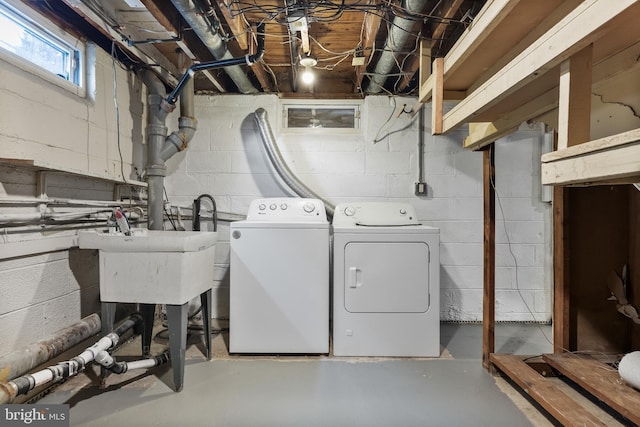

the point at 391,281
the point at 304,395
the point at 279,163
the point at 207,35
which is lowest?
the point at 304,395

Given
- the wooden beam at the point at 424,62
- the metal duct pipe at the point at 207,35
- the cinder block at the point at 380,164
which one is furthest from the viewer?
the cinder block at the point at 380,164

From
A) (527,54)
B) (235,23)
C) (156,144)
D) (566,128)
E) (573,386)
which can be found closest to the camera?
(566,128)

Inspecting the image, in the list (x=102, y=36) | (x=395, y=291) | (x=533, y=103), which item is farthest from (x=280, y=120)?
(x=533, y=103)

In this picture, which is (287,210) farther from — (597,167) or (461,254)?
(597,167)

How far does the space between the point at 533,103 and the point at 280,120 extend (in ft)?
6.44

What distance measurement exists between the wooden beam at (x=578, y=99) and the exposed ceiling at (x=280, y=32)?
3.26ft

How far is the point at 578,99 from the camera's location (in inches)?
33.2

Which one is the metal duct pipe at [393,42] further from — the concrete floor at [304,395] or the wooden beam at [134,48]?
the concrete floor at [304,395]

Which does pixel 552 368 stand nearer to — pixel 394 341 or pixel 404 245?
pixel 394 341

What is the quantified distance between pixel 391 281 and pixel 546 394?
94cm

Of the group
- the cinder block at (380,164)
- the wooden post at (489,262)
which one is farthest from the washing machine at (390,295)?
the cinder block at (380,164)

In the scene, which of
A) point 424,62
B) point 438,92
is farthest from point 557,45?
point 424,62

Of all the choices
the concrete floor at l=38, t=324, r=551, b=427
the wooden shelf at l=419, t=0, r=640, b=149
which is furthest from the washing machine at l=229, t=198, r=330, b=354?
the wooden shelf at l=419, t=0, r=640, b=149

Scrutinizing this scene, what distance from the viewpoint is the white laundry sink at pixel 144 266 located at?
1.59m
